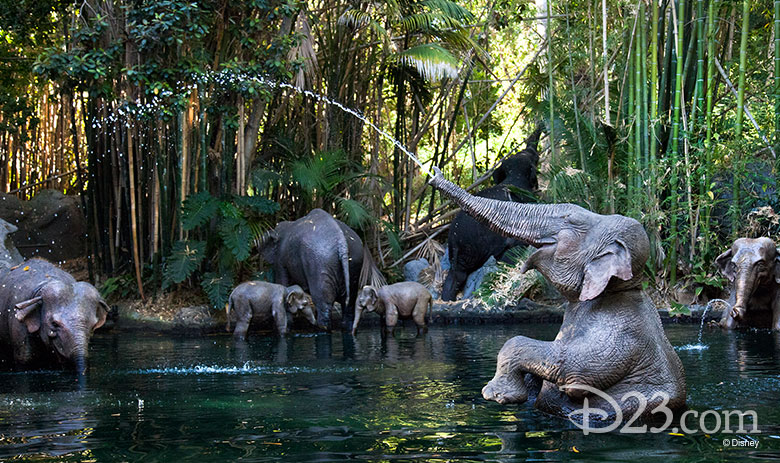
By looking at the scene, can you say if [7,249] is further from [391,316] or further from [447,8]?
[447,8]

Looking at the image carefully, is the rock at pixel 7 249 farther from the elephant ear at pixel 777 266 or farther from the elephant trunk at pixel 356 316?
the elephant ear at pixel 777 266

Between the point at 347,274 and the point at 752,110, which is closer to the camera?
the point at 347,274

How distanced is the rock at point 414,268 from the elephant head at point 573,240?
10527 mm

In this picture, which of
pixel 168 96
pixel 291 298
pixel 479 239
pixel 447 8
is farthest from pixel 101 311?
pixel 447 8

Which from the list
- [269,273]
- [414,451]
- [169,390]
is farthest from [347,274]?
[414,451]

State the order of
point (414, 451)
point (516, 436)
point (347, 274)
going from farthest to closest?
point (347, 274) < point (516, 436) < point (414, 451)

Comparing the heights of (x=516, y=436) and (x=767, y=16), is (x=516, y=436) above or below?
below

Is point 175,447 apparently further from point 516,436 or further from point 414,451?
point 516,436

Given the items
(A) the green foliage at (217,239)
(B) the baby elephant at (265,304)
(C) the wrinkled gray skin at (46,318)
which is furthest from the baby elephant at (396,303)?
(C) the wrinkled gray skin at (46,318)

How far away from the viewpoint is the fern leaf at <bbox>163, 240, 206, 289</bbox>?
12.8 m

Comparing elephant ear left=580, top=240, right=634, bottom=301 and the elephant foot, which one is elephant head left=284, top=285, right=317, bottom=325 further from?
elephant ear left=580, top=240, right=634, bottom=301

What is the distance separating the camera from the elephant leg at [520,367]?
17.2 ft

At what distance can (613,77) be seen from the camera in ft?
52.7

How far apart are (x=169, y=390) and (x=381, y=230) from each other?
29.3ft
